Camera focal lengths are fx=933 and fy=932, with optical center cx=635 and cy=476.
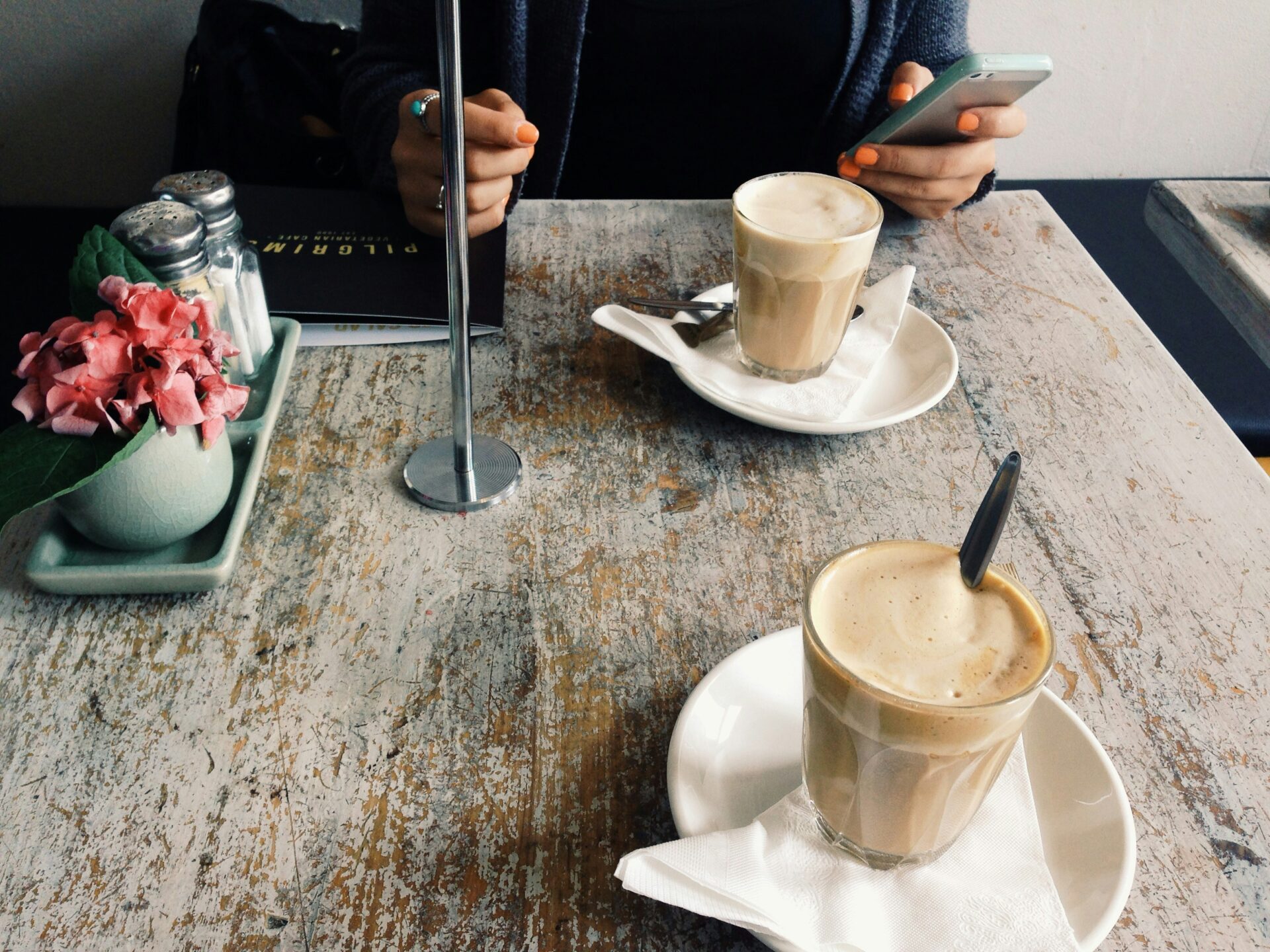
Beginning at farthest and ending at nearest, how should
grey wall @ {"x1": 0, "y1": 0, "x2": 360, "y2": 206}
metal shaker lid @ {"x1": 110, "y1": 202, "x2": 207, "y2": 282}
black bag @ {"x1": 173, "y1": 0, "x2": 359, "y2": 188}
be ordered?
grey wall @ {"x1": 0, "y1": 0, "x2": 360, "y2": 206}
black bag @ {"x1": 173, "y1": 0, "x2": 359, "y2": 188}
metal shaker lid @ {"x1": 110, "y1": 202, "x2": 207, "y2": 282}

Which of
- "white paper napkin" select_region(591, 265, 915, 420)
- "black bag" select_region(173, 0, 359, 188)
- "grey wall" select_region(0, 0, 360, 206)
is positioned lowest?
"grey wall" select_region(0, 0, 360, 206)

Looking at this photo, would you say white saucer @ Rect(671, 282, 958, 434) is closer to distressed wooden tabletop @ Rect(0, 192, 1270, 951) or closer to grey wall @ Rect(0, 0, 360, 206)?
distressed wooden tabletop @ Rect(0, 192, 1270, 951)

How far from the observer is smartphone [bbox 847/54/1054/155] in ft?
2.61

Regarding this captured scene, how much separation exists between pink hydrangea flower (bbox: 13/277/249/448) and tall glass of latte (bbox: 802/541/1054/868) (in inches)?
14.6

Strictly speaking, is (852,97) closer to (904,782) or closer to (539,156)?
(539,156)

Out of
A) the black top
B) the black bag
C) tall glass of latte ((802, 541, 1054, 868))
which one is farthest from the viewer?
the black bag

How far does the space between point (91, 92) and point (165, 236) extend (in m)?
1.89

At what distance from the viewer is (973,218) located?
1026 mm

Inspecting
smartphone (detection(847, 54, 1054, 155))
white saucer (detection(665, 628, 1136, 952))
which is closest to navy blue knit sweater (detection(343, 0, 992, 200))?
smartphone (detection(847, 54, 1054, 155))

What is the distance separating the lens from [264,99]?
1.57 m

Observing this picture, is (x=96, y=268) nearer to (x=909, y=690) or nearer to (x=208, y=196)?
(x=208, y=196)

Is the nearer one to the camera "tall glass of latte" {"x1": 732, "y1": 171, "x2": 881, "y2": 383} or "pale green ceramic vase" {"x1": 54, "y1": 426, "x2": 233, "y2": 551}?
"pale green ceramic vase" {"x1": 54, "y1": 426, "x2": 233, "y2": 551}

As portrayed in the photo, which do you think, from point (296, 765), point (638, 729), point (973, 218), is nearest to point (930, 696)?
point (638, 729)

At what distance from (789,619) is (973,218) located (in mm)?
649
